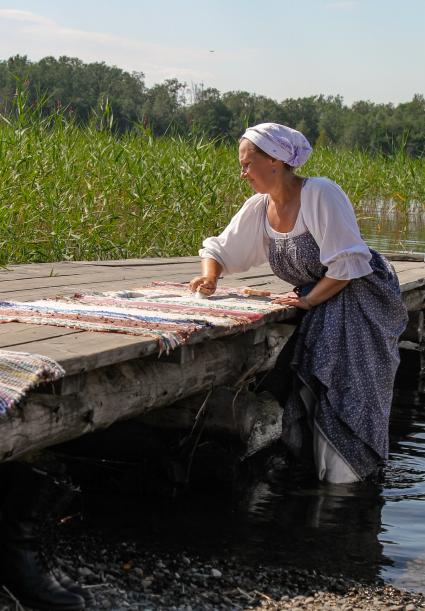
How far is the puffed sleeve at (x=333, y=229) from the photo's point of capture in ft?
13.8

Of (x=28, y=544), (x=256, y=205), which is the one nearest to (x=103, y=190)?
(x=256, y=205)

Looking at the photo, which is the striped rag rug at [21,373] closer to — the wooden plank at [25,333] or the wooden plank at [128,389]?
the wooden plank at [128,389]

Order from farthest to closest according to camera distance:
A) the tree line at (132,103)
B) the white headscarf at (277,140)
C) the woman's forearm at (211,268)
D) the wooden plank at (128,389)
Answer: the tree line at (132,103)
the woman's forearm at (211,268)
the white headscarf at (277,140)
the wooden plank at (128,389)

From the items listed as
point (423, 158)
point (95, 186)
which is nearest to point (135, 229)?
point (95, 186)

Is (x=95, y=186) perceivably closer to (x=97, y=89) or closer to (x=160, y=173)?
(x=160, y=173)

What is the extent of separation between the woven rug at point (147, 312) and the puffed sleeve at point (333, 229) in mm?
317

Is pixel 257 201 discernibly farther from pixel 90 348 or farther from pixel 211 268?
pixel 90 348

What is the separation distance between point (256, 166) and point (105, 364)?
158 cm

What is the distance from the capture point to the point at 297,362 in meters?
4.40

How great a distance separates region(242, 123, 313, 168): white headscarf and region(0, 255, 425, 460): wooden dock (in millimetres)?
697

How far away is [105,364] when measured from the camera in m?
2.95

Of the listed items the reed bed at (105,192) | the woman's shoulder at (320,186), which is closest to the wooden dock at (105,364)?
the woman's shoulder at (320,186)

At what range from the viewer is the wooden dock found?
2816 mm

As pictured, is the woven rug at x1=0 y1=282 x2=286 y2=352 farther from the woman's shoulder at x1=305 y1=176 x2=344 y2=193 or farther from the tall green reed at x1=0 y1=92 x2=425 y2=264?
the tall green reed at x1=0 y1=92 x2=425 y2=264
